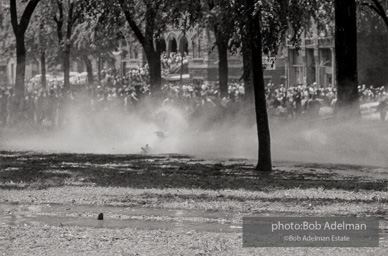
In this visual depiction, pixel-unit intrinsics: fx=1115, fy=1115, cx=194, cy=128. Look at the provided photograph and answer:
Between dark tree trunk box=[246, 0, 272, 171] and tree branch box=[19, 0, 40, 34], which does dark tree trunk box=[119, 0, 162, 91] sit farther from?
dark tree trunk box=[246, 0, 272, 171]

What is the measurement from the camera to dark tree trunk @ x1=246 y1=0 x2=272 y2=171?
21.7 m

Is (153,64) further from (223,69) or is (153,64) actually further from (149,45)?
(223,69)

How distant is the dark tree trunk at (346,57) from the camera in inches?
1099

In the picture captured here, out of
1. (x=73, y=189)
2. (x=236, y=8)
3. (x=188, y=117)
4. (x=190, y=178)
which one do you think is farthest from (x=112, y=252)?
(x=188, y=117)

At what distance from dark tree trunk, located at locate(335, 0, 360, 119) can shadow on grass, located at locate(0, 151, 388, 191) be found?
169 inches

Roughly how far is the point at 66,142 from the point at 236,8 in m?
13.9

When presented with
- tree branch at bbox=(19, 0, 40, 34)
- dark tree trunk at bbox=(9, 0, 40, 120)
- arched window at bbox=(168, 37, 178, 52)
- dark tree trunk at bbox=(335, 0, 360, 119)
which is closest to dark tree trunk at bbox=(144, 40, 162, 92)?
dark tree trunk at bbox=(9, 0, 40, 120)

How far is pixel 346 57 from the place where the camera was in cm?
2852

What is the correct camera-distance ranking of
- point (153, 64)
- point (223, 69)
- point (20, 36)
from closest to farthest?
1. point (20, 36)
2. point (153, 64)
3. point (223, 69)

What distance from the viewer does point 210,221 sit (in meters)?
14.3

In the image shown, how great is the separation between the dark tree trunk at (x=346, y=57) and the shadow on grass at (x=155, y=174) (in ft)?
14.1

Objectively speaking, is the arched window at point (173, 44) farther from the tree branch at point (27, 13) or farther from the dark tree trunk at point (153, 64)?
the tree branch at point (27, 13)

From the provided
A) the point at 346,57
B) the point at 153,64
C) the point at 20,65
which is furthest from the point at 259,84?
the point at 153,64

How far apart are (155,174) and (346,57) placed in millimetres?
8739
